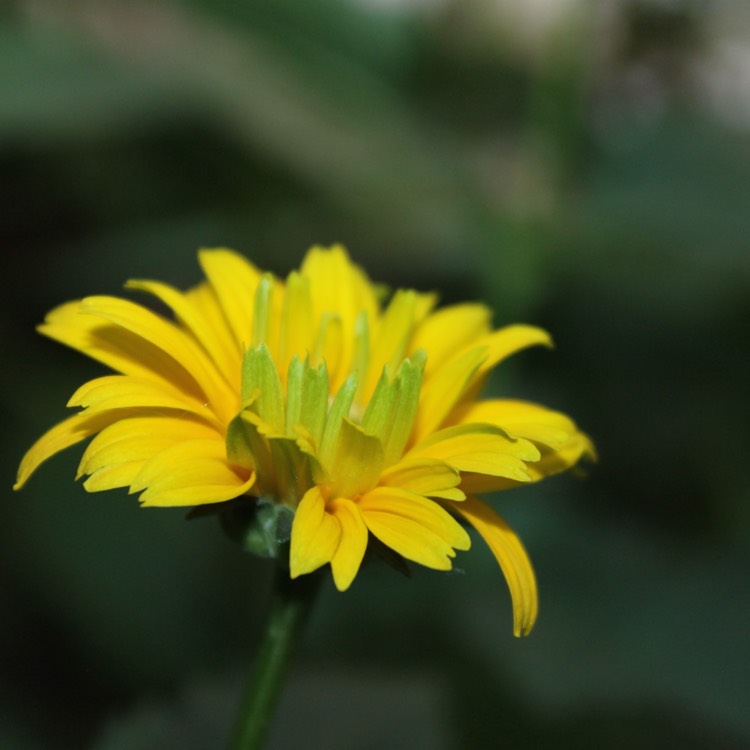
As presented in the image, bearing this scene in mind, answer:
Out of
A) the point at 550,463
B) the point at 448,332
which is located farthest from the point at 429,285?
the point at 550,463

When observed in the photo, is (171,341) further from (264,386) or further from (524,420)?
(524,420)

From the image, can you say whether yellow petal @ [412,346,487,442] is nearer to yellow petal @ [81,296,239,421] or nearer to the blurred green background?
yellow petal @ [81,296,239,421]

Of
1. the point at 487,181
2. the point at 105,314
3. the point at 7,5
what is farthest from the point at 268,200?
the point at 105,314

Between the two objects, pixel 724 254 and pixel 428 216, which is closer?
pixel 724 254

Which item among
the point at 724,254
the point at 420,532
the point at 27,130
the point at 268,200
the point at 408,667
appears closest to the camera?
the point at 420,532

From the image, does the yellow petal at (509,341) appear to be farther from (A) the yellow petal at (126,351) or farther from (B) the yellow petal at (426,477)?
(A) the yellow petal at (126,351)

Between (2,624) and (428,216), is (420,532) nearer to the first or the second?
(2,624)

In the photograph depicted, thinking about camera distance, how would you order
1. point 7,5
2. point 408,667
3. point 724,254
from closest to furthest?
point 408,667
point 7,5
point 724,254
